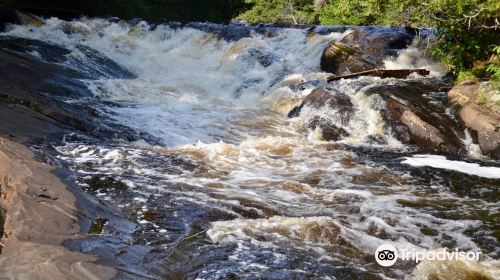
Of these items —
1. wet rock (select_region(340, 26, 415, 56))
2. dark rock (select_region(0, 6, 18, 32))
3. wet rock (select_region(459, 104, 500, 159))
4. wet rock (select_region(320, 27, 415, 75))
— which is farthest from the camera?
dark rock (select_region(0, 6, 18, 32))

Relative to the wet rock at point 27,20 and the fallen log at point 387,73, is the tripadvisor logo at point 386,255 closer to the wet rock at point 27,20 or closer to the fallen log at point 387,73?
the fallen log at point 387,73

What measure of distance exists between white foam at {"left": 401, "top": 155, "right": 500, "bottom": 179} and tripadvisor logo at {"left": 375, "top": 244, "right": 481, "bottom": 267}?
2.86 metres

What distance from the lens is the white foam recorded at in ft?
22.5

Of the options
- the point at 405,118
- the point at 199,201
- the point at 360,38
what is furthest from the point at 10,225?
the point at 360,38

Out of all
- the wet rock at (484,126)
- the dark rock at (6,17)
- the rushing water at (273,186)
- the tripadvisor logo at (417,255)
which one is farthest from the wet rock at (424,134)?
the dark rock at (6,17)

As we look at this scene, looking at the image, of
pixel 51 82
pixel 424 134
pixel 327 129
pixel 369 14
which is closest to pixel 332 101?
pixel 327 129

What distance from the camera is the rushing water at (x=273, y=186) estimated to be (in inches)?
159

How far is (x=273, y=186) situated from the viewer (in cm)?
604

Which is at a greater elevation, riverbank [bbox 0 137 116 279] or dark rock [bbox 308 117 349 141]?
riverbank [bbox 0 137 116 279]

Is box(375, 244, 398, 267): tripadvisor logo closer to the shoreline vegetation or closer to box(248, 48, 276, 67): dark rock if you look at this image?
the shoreline vegetation

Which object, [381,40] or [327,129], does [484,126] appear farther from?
[381,40]

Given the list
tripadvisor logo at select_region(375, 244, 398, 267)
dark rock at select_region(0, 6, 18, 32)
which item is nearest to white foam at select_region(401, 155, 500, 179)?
tripadvisor logo at select_region(375, 244, 398, 267)

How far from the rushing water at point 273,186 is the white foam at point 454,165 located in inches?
1.3

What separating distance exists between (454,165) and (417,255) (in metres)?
3.41
